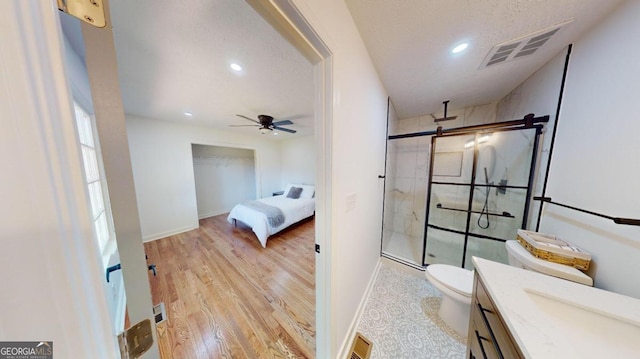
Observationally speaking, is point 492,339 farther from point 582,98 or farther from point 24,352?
point 582,98

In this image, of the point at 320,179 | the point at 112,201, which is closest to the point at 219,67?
the point at 320,179

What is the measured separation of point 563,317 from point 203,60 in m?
2.65

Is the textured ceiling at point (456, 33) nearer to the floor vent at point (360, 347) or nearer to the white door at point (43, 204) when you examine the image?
the white door at point (43, 204)

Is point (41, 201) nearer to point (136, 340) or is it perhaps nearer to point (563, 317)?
point (136, 340)

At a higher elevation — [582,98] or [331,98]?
[582,98]

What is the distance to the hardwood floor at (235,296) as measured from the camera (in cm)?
137

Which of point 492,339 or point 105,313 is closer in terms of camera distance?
point 105,313

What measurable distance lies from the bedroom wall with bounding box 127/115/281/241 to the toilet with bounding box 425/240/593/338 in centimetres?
405

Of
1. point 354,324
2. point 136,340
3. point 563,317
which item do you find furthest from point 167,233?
point 563,317

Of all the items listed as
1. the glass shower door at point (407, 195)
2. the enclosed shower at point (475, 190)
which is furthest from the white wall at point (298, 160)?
the enclosed shower at point (475, 190)

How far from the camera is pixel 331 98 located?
0.90 metres

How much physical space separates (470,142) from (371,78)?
1446 millimetres

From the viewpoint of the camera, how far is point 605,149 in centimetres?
102

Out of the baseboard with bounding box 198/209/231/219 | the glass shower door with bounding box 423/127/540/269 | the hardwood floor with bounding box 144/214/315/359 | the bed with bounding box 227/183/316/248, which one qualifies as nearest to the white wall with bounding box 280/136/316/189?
the bed with bounding box 227/183/316/248
